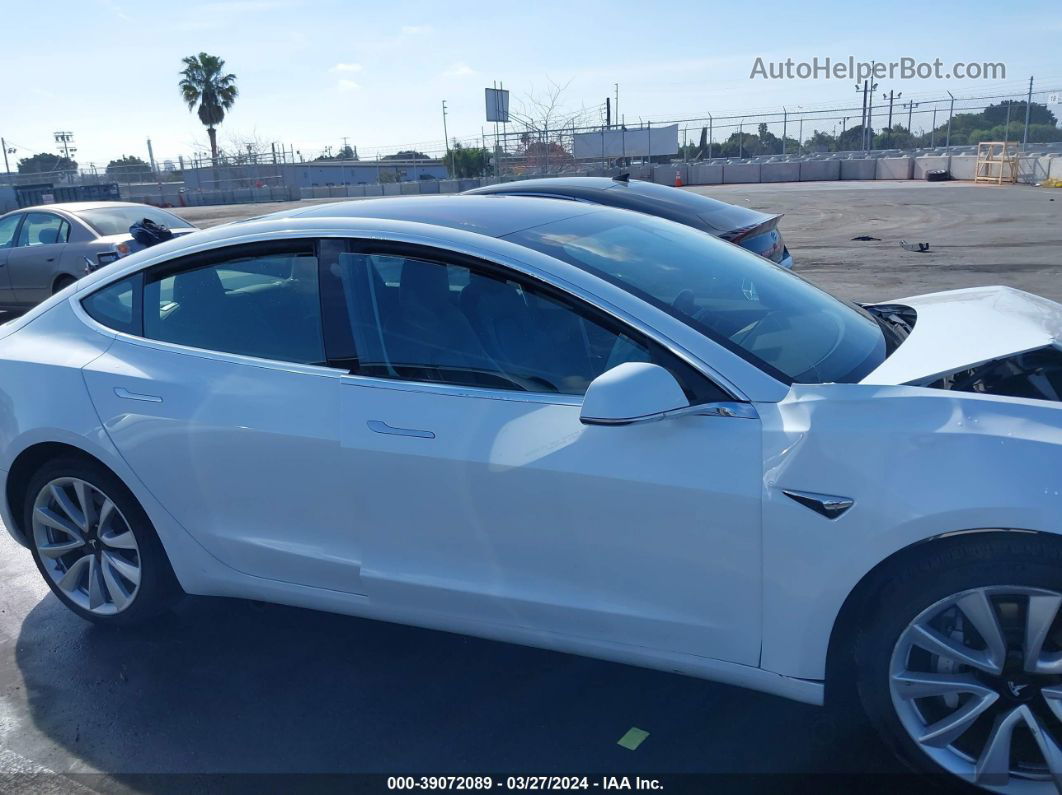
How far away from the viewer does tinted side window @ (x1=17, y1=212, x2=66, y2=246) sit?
10.8m

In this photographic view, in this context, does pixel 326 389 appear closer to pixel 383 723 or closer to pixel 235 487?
pixel 235 487

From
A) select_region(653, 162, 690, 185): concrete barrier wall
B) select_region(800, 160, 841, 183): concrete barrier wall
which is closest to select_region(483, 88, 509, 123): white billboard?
select_region(653, 162, 690, 185): concrete barrier wall

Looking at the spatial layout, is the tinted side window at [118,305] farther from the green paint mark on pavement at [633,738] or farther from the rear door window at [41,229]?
the rear door window at [41,229]

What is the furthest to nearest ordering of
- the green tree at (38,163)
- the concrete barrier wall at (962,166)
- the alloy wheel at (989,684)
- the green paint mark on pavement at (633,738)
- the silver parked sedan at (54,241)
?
the green tree at (38,163)
the concrete barrier wall at (962,166)
the silver parked sedan at (54,241)
the green paint mark on pavement at (633,738)
the alloy wheel at (989,684)

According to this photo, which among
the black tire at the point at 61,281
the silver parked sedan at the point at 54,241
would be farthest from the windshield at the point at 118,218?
the black tire at the point at 61,281

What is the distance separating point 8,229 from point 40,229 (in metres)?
0.69

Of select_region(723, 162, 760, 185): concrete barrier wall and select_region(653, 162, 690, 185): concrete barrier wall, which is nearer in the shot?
select_region(653, 162, 690, 185): concrete barrier wall

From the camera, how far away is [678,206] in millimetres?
7516

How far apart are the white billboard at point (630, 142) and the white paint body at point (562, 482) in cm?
3702

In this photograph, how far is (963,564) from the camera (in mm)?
2301

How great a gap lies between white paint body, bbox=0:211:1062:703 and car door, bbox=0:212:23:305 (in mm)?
8773

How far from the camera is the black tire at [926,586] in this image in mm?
2258

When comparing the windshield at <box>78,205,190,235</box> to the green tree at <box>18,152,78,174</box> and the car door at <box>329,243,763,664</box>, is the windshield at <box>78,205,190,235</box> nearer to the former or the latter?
the car door at <box>329,243,763,664</box>

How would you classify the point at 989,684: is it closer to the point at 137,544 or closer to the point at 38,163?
the point at 137,544
